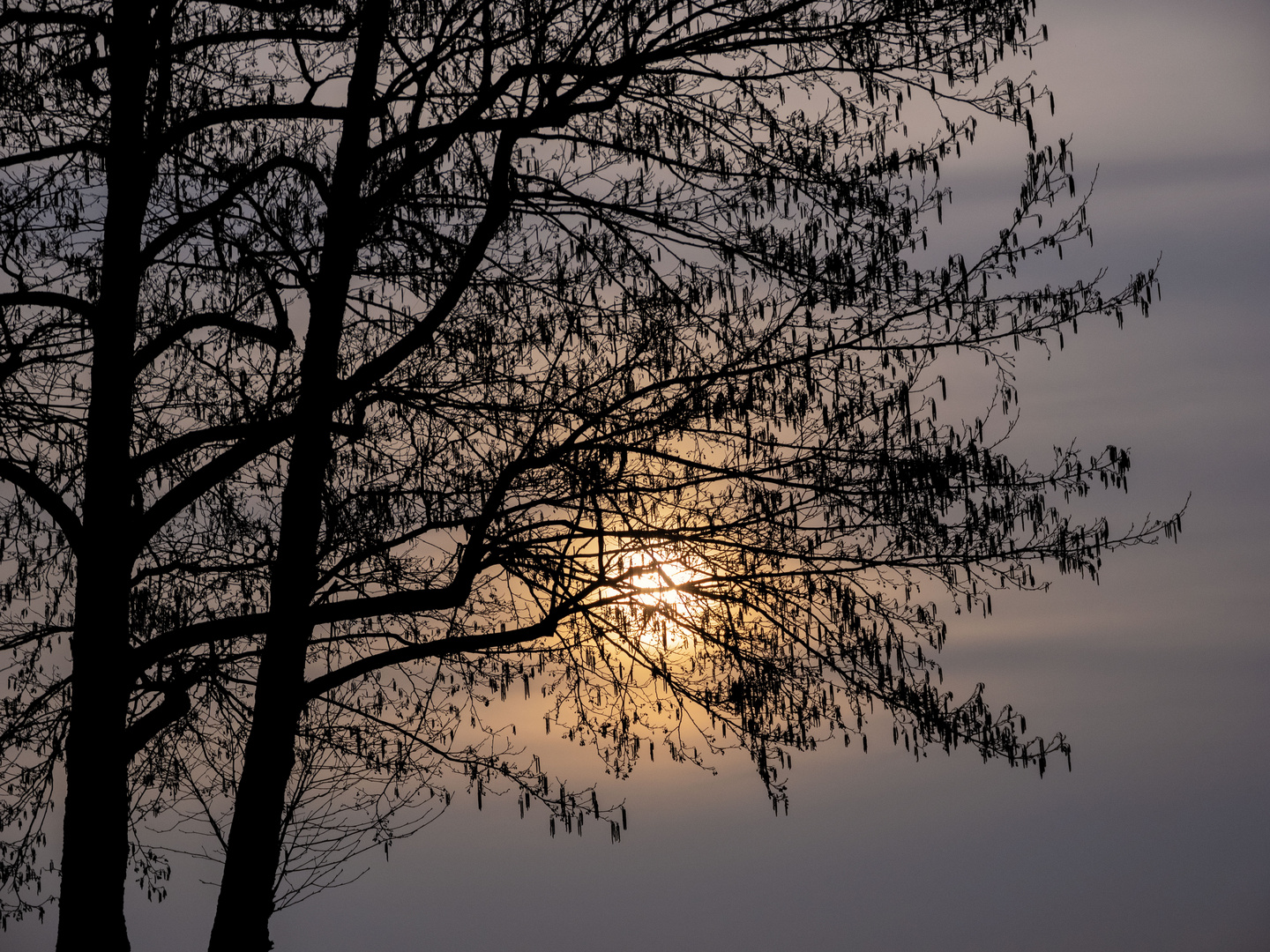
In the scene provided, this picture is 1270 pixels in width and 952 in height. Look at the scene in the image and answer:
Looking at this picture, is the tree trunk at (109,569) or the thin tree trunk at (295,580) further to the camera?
the tree trunk at (109,569)

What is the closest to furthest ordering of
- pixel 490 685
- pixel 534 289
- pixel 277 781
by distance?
pixel 277 781
pixel 534 289
pixel 490 685

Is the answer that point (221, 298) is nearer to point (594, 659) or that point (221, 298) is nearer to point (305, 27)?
point (305, 27)

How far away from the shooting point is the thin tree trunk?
7.48m

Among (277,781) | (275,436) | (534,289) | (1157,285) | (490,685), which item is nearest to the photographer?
(1157,285)

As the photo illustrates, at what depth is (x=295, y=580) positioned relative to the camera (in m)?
7.62

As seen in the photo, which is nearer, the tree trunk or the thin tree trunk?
the thin tree trunk

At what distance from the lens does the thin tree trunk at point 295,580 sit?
7.48m

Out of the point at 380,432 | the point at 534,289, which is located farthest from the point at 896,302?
the point at 380,432

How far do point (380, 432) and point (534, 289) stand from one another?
1659 millimetres

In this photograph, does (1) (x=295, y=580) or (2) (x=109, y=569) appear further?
(2) (x=109, y=569)

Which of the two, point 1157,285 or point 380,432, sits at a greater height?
point 380,432

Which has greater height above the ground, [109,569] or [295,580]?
[109,569]

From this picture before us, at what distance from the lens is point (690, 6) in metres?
7.76

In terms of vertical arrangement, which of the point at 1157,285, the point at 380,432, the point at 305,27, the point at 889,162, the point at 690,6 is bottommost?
the point at 1157,285
